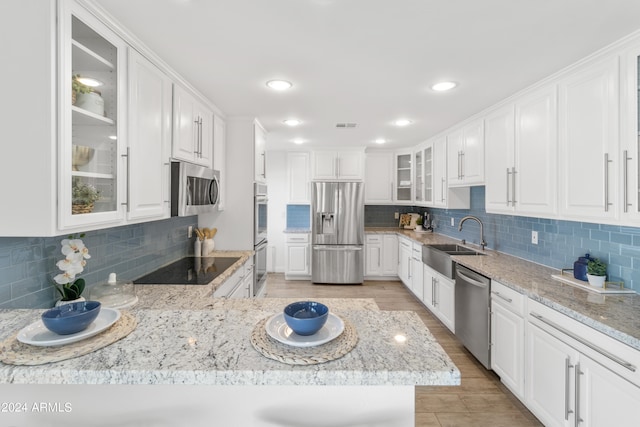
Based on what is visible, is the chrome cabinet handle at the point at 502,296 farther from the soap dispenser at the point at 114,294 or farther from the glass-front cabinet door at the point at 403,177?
the glass-front cabinet door at the point at 403,177

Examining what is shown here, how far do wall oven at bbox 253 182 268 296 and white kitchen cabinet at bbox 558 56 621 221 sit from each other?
268 centimetres

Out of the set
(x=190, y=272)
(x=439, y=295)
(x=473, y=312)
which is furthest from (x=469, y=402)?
(x=190, y=272)

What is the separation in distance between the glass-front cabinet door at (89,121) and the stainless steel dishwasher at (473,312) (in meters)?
2.65

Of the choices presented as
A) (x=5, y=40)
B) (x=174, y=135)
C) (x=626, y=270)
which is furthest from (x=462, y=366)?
(x=5, y=40)

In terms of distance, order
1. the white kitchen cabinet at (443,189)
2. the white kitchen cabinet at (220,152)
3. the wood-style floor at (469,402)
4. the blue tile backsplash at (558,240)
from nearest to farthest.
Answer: the blue tile backsplash at (558,240) → the wood-style floor at (469,402) → the white kitchen cabinet at (220,152) → the white kitchen cabinet at (443,189)

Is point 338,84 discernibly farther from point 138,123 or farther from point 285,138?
point 285,138

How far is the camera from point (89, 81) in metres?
1.42

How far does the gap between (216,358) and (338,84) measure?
2129mm

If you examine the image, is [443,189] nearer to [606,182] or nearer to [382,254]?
[382,254]

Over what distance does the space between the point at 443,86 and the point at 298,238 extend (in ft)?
11.8

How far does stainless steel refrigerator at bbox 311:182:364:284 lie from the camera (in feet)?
16.8

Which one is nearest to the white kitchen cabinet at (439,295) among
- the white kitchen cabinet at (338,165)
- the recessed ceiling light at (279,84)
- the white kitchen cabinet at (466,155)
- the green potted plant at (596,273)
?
the white kitchen cabinet at (466,155)

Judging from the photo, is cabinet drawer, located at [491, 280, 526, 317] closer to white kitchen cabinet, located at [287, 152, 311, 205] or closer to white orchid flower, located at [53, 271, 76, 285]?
white orchid flower, located at [53, 271, 76, 285]

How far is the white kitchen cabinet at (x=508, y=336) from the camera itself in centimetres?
212
